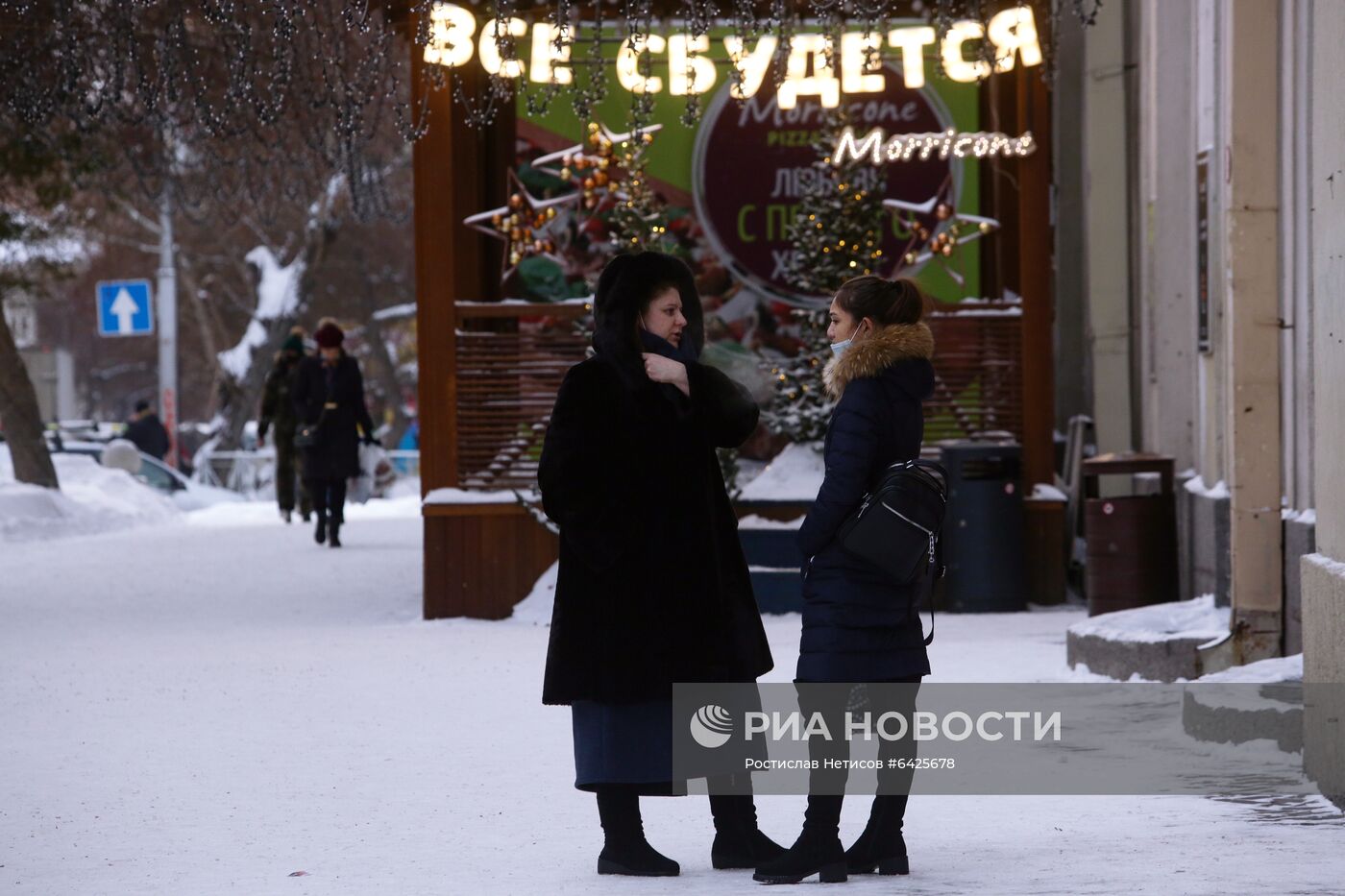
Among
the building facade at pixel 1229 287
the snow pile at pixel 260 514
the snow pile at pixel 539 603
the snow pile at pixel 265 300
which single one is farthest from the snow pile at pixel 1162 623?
the snow pile at pixel 265 300

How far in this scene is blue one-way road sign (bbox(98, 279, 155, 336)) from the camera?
103 feet

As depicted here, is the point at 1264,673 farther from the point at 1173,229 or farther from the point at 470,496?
the point at 470,496

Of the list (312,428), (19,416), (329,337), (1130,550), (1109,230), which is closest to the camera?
(1130,550)


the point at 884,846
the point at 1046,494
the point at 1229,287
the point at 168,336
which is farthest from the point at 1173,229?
the point at 168,336

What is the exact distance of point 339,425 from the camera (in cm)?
1800

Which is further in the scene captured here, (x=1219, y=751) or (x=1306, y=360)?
(x=1306, y=360)

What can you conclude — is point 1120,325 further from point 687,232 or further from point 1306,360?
point 1306,360

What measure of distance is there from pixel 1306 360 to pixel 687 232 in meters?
7.09

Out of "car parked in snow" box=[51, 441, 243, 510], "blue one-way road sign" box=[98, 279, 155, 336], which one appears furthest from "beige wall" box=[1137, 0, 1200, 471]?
"blue one-way road sign" box=[98, 279, 155, 336]

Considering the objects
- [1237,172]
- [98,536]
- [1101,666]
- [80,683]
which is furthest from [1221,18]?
[98,536]

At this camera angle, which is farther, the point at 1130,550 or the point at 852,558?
the point at 1130,550

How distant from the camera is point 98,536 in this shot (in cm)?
2177

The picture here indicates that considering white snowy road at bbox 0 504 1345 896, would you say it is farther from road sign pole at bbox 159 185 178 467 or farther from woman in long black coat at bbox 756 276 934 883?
road sign pole at bbox 159 185 178 467

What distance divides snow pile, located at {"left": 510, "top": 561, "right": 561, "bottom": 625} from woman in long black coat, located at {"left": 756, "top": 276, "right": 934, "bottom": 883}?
7.45 meters
